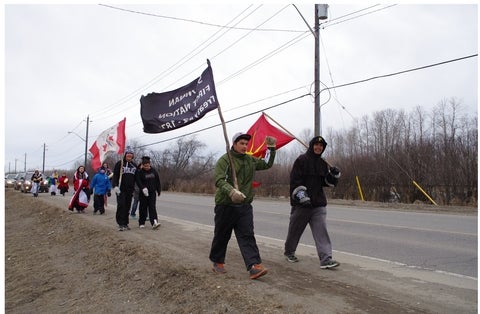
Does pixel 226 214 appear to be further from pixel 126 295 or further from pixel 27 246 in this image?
pixel 27 246

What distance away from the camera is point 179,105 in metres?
7.07

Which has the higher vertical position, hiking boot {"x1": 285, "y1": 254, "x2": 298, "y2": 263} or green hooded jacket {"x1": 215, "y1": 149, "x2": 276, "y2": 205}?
green hooded jacket {"x1": 215, "y1": 149, "x2": 276, "y2": 205}

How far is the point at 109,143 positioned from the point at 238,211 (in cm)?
894

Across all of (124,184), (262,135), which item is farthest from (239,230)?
(124,184)

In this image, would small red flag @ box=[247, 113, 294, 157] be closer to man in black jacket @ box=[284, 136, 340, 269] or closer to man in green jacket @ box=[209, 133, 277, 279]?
man in black jacket @ box=[284, 136, 340, 269]

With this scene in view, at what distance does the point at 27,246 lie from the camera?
10.8m

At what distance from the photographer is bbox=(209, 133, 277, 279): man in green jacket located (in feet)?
18.0

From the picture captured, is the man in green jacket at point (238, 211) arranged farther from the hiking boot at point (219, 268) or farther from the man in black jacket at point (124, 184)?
the man in black jacket at point (124, 184)

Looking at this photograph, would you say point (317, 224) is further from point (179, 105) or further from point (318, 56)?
point (318, 56)

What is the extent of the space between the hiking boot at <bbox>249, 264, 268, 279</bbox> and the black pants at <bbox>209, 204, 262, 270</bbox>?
0.17ft

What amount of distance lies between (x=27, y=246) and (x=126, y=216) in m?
2.86

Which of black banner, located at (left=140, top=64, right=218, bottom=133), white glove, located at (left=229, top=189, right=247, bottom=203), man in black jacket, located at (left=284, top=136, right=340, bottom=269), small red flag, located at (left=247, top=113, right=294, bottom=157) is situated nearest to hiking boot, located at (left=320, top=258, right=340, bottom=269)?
man in black jacket, located at (left=284, top=136, right=340, bottom=269)

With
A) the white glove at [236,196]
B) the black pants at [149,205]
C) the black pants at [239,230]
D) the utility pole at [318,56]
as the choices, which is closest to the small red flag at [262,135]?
the black pants at [239,230]

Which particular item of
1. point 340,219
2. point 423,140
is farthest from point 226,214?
Result: point 423,140
